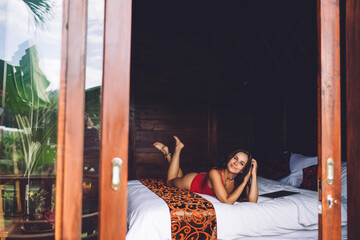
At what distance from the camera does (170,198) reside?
98.8 inches

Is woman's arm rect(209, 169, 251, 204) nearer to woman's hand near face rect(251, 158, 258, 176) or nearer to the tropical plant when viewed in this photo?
woman's hand near face rect(251, 158, 258, 176)

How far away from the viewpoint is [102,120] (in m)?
1.15

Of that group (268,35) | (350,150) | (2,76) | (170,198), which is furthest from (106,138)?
(268,35)

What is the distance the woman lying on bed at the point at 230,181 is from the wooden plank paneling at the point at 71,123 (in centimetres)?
171

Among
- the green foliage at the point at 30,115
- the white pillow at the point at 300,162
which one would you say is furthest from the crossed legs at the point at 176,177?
the green foliage at the point at 30,115

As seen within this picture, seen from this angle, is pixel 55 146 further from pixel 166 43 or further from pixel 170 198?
pixel 166 43

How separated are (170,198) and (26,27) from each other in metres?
1.69

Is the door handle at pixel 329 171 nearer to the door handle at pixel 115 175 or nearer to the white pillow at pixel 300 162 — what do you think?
the door handle at pixel 115 175

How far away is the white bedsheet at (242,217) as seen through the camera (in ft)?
7.06

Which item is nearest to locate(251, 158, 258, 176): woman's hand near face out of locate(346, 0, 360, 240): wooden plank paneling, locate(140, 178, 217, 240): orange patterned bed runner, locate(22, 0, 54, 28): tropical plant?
locate(140, 178, 217, 240): orange patterned bed runner

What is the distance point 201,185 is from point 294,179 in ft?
3.92

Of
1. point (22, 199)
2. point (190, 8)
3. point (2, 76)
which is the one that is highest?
point (190, 8)

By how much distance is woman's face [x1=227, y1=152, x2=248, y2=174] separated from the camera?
2.97 meters

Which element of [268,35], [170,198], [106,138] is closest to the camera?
[106,138]
